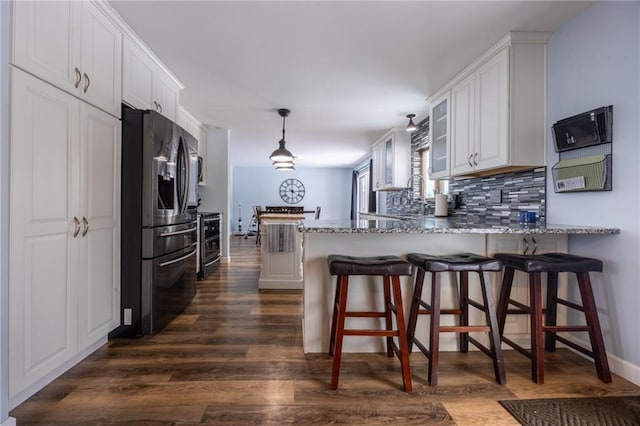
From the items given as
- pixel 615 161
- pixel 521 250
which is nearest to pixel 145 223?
pixel 521 250

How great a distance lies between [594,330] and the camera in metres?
1.83

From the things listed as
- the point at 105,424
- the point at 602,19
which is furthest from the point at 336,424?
the point at 602,19

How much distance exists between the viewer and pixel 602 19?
1925mm

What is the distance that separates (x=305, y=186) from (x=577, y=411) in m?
9.68

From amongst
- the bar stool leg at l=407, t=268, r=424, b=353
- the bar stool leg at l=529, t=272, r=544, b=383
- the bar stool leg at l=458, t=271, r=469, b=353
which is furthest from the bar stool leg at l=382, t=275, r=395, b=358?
the bar stool leg at l=529, t=272, r=544, b=383

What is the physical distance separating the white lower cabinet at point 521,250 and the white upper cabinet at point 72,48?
2733mm

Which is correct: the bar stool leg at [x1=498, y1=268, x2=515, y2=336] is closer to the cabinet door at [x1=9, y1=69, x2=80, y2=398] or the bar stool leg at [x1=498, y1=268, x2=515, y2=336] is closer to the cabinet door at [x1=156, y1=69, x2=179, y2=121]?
the cabinet door at [x1=9, y1=69, x2=80, y2=398]

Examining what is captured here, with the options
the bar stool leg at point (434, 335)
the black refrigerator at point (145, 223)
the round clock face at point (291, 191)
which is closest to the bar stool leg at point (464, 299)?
the bar stool leg at point (434, 335)

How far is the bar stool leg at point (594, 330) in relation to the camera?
181cm

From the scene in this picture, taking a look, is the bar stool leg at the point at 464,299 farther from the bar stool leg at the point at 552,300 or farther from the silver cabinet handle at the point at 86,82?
the silver cabinet handle at the point at 86,82

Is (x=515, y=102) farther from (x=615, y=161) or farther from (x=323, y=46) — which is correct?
(x=323, y=46)

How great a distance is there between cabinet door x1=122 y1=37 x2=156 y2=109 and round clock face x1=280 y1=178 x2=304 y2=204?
7994 mm

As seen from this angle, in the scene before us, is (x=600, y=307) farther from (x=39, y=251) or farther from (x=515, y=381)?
(x=39, y=251)

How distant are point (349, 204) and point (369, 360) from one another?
8930 millimetres
